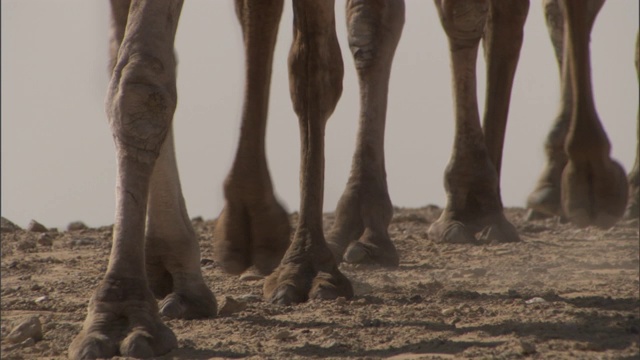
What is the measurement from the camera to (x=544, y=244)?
8906 mm

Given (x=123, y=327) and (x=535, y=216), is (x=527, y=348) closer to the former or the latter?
(x=123, y=327)

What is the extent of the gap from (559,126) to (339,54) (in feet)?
14.3

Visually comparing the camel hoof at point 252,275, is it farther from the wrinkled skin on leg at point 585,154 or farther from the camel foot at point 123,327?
the camel foot at point 123,327

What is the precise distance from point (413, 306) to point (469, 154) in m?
2.86

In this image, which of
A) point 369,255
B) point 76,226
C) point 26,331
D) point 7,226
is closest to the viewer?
point 26,331

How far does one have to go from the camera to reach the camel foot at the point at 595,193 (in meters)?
7.76

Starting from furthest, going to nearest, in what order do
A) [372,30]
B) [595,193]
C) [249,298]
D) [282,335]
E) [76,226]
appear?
1. [76,226]
2. [372,30]
3. [595,193]
4. [249,298]
5. [282,335]

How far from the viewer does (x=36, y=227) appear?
948cm

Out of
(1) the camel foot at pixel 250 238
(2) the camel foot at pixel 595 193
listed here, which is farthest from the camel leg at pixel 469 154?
(1) the camel foot at pixel 250 238

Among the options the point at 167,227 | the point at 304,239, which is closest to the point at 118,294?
the point at 167,227

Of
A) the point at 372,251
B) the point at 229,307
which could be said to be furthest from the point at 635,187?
the point at 229,307

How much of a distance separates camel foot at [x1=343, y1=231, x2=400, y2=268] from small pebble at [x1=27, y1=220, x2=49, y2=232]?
2.76m

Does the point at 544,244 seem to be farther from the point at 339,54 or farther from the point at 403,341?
the point at 403,341

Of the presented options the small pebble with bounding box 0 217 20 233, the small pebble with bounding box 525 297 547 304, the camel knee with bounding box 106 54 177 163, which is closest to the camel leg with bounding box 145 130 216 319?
the camel knee with bounding box 106 54 177 163
